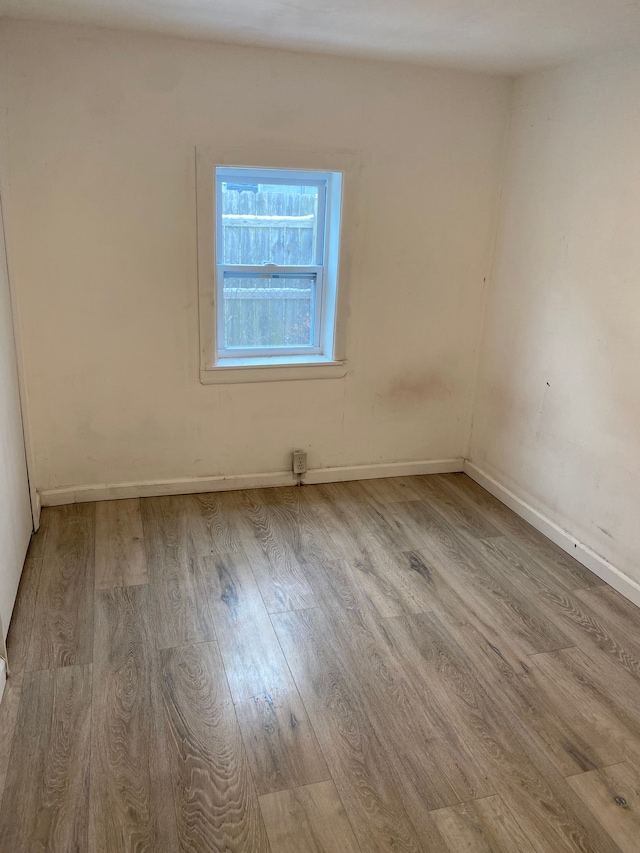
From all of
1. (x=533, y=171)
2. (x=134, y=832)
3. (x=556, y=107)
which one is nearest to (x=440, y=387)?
(x=533, y=171)

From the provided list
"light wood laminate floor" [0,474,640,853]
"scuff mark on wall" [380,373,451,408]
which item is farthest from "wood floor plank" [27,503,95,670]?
"scuff mark on wall" [380,373,451,408]

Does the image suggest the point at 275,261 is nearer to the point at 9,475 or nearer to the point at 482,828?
the point at 9,475

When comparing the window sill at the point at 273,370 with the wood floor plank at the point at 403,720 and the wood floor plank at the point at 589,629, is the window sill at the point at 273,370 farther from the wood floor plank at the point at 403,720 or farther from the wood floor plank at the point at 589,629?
the wood floor plank at the point at 589,629

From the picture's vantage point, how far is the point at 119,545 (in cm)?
311

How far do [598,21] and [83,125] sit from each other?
7.49ft

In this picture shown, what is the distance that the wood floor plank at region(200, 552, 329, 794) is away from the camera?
6.27 ft

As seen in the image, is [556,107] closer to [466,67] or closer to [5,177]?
[466,67]

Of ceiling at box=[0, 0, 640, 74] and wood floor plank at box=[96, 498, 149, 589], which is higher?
ceiling at box=[0, 0, 640, 74]

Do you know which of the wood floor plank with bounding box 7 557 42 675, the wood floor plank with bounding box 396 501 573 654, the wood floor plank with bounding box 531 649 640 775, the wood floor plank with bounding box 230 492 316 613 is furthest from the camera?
the wood floor plank with bounding box 230 492 316 613

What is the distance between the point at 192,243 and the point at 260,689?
7.31ft

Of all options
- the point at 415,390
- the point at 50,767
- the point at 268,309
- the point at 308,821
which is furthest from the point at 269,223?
the point at 308,821

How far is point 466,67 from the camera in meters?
3.28

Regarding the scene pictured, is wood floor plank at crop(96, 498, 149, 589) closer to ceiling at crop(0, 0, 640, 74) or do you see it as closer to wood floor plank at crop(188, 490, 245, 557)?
wood floor plank at crop(188, 490, 245, 557)

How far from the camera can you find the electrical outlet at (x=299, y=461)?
3799 mm
